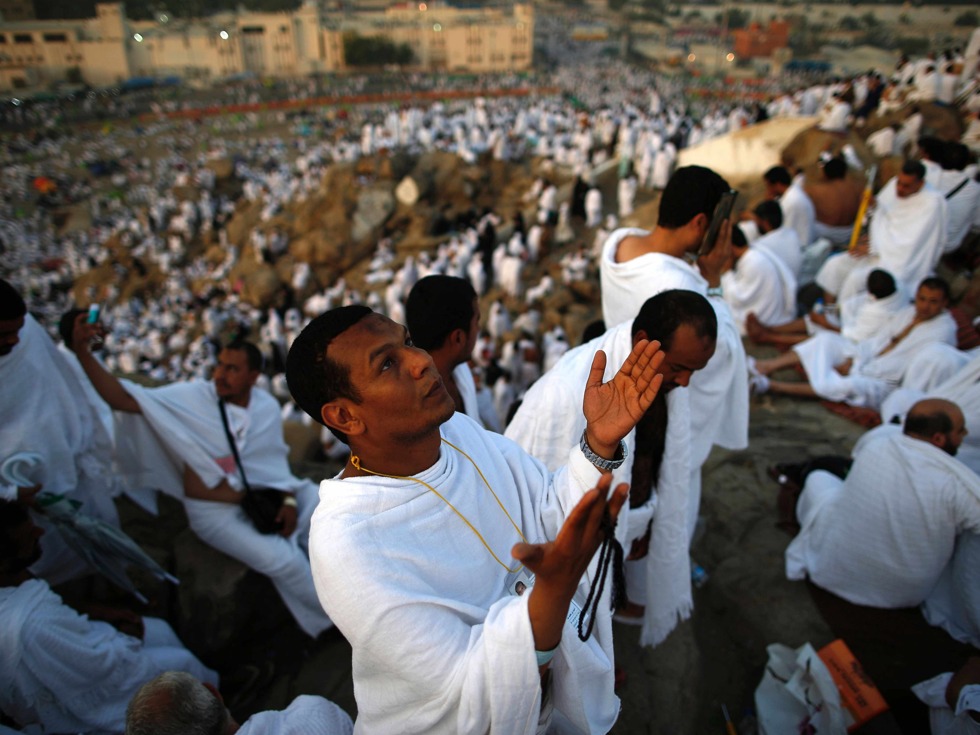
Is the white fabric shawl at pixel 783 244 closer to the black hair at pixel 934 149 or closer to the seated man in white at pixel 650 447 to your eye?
the black hair at pixel 934 149

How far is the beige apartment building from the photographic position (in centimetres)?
3850

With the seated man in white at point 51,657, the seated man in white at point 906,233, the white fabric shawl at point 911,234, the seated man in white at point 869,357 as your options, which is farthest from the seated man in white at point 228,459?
the white fabric shawl at point 911,234

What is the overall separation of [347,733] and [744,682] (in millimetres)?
1855

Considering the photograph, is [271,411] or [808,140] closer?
[271,411]

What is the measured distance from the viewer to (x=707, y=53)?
44.2m

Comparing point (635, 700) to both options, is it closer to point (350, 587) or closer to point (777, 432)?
point (350, 587)

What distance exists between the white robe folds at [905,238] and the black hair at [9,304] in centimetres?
650

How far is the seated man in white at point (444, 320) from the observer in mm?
2305

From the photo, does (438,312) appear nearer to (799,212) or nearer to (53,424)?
(53,424)

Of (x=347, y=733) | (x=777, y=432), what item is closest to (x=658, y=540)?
(x=347, y=733)

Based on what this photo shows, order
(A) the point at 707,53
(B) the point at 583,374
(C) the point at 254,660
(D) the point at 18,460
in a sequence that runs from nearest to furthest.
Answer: (B) the point at 583,374 < (D) the point at 18,460 < (C) the point at 254,660 < (A) the point at 707,53

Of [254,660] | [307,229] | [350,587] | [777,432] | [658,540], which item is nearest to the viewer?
[350,587]

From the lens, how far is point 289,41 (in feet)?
163

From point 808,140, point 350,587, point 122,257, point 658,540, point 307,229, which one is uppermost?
point 808,140
